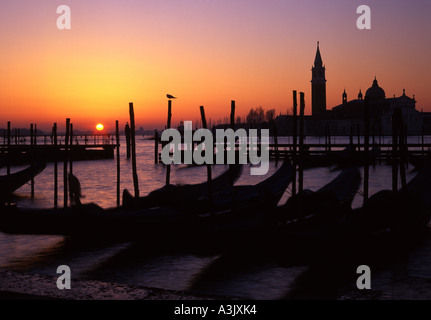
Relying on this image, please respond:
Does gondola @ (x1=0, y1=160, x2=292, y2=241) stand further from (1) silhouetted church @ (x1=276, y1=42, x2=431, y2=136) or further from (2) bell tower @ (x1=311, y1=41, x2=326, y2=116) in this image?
(2) bell tower @ (x1=311, y1=41, x2=326, y2=116)

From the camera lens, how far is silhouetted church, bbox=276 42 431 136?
98438mm

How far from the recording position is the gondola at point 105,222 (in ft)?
27.2

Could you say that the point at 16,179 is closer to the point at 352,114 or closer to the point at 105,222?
the point at 105,222

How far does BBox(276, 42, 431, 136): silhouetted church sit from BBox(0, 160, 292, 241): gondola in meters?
85.2

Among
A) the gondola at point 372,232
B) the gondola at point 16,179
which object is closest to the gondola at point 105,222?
the gondola at point 372,232

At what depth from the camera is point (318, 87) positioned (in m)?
121

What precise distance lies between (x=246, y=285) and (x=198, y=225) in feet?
6.69

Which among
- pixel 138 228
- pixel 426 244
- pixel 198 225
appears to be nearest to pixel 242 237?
pixel 198 225

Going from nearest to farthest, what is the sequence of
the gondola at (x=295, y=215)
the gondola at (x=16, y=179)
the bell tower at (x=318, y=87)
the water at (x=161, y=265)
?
the water at (x=161, y=265) → the gondola at (x=295, y=215) → the gondola at (x=16, y=179) → the bell tower at (x=318, y=87)

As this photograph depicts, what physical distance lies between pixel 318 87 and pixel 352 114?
18.2 m

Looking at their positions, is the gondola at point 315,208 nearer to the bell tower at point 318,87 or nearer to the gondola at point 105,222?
the gondola at point 105,222

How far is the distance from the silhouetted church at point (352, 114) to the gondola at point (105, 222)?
280 ft

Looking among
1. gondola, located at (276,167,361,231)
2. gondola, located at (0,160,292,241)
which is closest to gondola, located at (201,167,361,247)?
gondola, located at (276,167,361,231)
